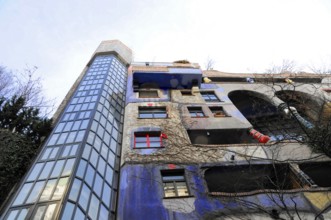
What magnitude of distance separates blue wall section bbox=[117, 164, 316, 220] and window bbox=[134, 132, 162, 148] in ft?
6.85

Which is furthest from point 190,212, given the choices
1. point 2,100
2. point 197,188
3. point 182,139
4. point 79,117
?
point 2,100

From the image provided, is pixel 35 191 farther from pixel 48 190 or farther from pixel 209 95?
pixel 209 95

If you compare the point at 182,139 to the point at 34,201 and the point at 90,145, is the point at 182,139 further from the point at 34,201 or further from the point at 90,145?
the point at 34,201

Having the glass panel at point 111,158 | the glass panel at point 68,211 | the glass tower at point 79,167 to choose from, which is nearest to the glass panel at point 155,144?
the glass tower at point 79,167

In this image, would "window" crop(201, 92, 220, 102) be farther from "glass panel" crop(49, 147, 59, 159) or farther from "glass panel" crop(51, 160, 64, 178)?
"glass panel" crop(51, 160, 64, 178)

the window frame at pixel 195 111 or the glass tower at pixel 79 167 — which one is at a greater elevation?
the window frame at pixel 195 111

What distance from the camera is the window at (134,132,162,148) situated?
1350cm

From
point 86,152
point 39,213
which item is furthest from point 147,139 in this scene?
point 39,213

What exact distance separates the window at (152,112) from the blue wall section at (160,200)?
17.5ft

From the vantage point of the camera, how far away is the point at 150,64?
23.3 metres

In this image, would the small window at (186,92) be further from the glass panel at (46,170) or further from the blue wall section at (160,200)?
the glass panel at (46,170)

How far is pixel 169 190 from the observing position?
10.9m

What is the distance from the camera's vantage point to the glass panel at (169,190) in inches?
422

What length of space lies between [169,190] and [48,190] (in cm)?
471
